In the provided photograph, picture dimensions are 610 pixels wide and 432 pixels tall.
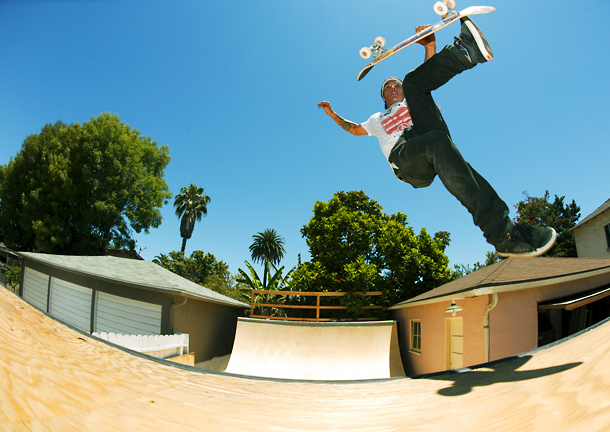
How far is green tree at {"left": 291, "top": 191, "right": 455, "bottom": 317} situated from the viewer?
37.4ft

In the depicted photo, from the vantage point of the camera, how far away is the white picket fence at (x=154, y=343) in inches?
216

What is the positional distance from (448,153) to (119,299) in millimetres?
8916

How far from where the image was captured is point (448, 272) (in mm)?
11648

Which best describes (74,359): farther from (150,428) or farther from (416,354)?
(416,354)

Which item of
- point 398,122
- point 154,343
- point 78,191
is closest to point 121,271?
point 154,343

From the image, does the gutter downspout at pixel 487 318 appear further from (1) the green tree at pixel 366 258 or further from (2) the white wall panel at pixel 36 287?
(2) the white wall panel at pixel 36 287

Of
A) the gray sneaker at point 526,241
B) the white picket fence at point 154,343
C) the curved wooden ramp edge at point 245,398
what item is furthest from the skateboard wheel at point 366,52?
the white picket fence at point 154,343

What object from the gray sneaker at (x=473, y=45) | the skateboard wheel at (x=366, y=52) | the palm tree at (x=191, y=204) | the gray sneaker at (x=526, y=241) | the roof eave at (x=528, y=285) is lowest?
the roof eave at (x=528, y=285)

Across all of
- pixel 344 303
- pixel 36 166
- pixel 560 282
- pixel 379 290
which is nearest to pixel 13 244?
pixel 36 166

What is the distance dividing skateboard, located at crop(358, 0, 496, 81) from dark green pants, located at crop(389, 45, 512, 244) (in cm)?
22

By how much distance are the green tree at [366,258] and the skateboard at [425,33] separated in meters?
9.50

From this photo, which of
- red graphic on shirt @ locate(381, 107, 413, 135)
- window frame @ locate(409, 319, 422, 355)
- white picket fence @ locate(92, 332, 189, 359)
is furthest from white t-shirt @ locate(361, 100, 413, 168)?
window frame @ locate(409, 319, 422, 355)

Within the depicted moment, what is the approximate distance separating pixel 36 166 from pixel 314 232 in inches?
674

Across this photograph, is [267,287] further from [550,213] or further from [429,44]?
[550,213]
